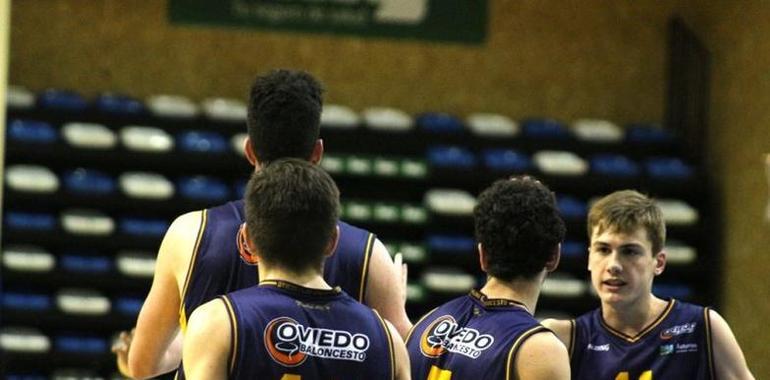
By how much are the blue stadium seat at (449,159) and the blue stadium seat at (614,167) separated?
100 cm

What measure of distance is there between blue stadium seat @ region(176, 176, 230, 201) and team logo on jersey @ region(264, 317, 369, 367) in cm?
790

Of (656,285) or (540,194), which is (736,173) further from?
(540,194)

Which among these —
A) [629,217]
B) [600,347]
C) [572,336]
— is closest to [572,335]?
[572,336]

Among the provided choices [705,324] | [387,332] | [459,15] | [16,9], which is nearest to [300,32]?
[459,15]

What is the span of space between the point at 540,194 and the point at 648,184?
25.1 feet

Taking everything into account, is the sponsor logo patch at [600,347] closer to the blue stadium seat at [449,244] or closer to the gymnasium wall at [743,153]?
the gymnasium wall at [743,153]

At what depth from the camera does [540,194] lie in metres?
4.41

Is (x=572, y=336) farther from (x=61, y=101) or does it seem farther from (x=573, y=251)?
(x=61, y=101)

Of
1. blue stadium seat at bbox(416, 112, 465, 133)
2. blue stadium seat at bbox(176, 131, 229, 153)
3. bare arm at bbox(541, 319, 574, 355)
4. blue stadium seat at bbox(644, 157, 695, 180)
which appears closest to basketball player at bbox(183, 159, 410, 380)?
bare arm at bbox(541, 319, 574, 355)

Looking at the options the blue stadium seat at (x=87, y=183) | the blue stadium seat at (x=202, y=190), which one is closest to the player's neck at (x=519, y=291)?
the blue stadium seat at (x=202, y=190)

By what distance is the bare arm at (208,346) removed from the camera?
3.40 metres

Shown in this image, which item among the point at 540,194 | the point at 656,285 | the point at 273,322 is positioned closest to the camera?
the point at 273,322

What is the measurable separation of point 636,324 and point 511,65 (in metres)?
7.33

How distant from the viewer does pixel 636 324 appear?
558 cm
